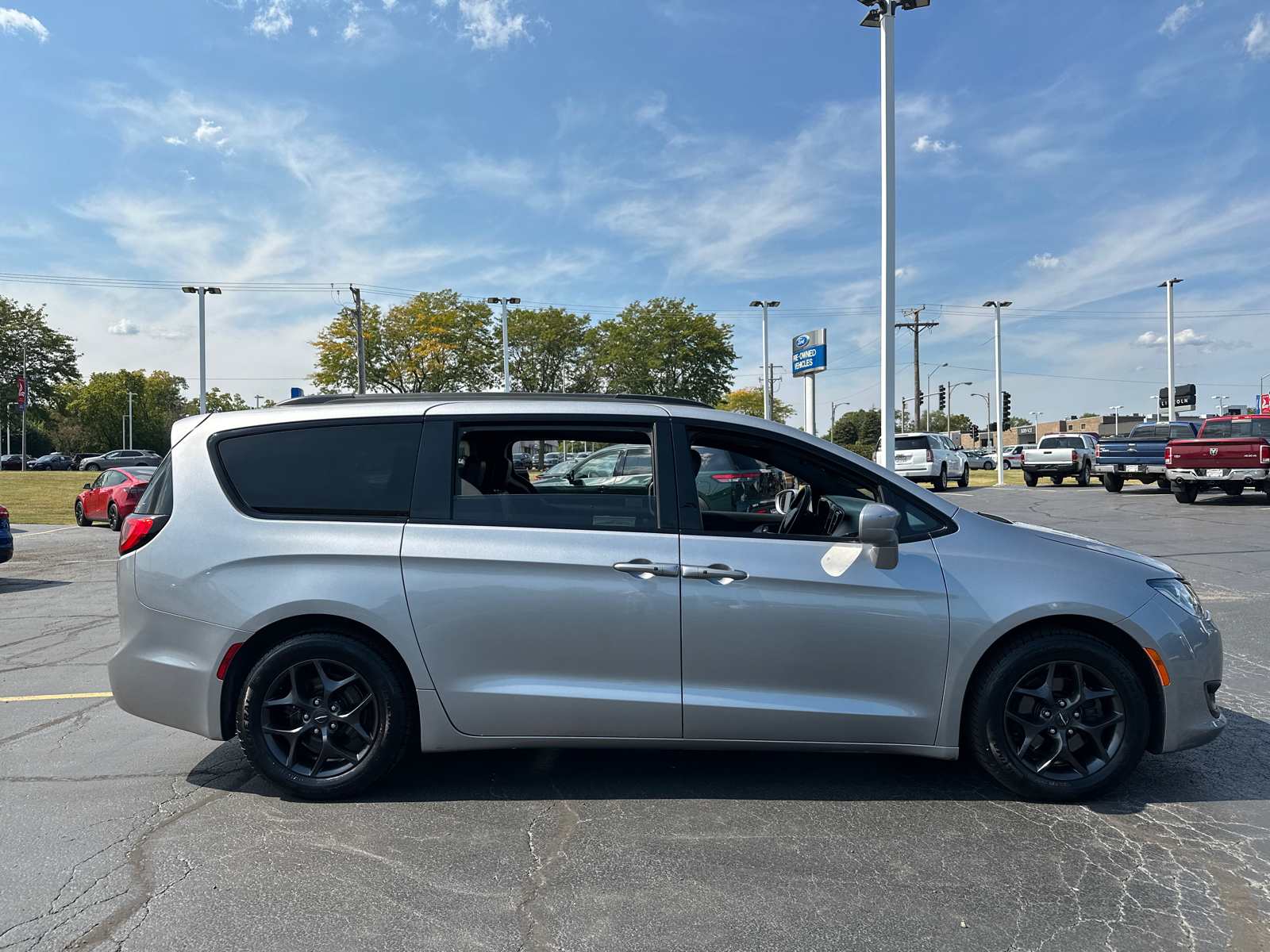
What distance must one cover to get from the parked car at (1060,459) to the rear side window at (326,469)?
2987cm

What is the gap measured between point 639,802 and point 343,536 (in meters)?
1.74

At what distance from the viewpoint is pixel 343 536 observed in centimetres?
377

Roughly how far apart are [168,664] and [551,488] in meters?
1.87

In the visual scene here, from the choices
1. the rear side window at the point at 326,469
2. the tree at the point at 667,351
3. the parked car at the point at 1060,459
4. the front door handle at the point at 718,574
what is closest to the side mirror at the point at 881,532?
the front door handle at the point at 718,574

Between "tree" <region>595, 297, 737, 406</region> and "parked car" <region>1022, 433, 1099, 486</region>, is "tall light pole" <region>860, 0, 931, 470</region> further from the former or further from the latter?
"tree" <region>595, 297, 737, 406</region>

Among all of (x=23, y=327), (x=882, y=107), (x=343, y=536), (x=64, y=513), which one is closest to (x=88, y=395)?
(x=23, y=327)

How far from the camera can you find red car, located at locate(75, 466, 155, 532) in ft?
64.1

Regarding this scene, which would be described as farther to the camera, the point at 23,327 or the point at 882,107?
the point at 23,327

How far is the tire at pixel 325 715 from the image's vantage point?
146 inches

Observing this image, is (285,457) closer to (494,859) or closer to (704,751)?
(494,859)

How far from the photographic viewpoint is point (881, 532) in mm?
3512

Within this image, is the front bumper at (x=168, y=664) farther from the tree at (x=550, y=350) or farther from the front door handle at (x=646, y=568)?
the tree at (x=550, y=350)

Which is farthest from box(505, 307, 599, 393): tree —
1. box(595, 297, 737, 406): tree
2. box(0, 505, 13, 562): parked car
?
box(0, 505, 13, 562): parked car

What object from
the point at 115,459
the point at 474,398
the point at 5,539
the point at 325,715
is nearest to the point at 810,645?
the point at 474,398
